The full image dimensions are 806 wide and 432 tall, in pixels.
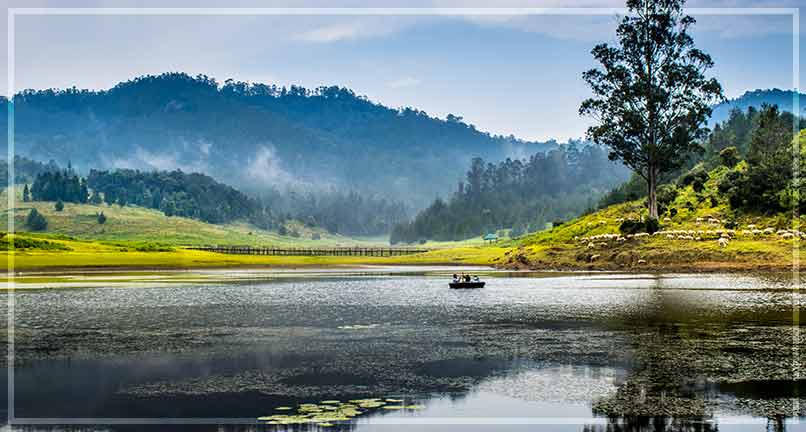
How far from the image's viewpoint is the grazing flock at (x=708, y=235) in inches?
4008

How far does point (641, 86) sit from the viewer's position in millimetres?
120125

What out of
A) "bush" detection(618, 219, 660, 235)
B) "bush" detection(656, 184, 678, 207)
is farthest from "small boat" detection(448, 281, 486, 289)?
"bush" detection(656, 184, 678, 207)

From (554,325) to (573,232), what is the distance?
305 feet

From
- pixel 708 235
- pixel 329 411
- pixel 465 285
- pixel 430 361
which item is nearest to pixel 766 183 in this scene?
pixel 708 235

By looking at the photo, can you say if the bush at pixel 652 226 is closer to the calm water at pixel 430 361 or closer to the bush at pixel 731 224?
the bush at pixel 731 224

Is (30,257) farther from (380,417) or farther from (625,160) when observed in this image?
(380,417)

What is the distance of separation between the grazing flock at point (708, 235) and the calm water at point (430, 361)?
4448 cm

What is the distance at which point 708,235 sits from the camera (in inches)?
4222

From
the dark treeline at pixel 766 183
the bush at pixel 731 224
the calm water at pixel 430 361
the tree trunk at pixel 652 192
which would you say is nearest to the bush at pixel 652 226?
the tree trunk at pixel 652 192

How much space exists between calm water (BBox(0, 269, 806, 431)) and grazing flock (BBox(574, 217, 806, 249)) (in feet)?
146

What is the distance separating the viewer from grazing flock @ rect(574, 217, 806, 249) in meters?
102

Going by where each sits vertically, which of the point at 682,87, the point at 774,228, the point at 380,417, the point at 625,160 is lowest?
the point at 380,417

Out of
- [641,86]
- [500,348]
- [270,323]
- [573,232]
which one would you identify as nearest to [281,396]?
[500,348]

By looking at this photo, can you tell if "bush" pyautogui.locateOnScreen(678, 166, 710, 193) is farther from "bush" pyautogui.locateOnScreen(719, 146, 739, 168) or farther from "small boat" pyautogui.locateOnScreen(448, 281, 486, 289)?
"small boat" pyautogui.locateOnScreen(448, 281, 486, 289)
